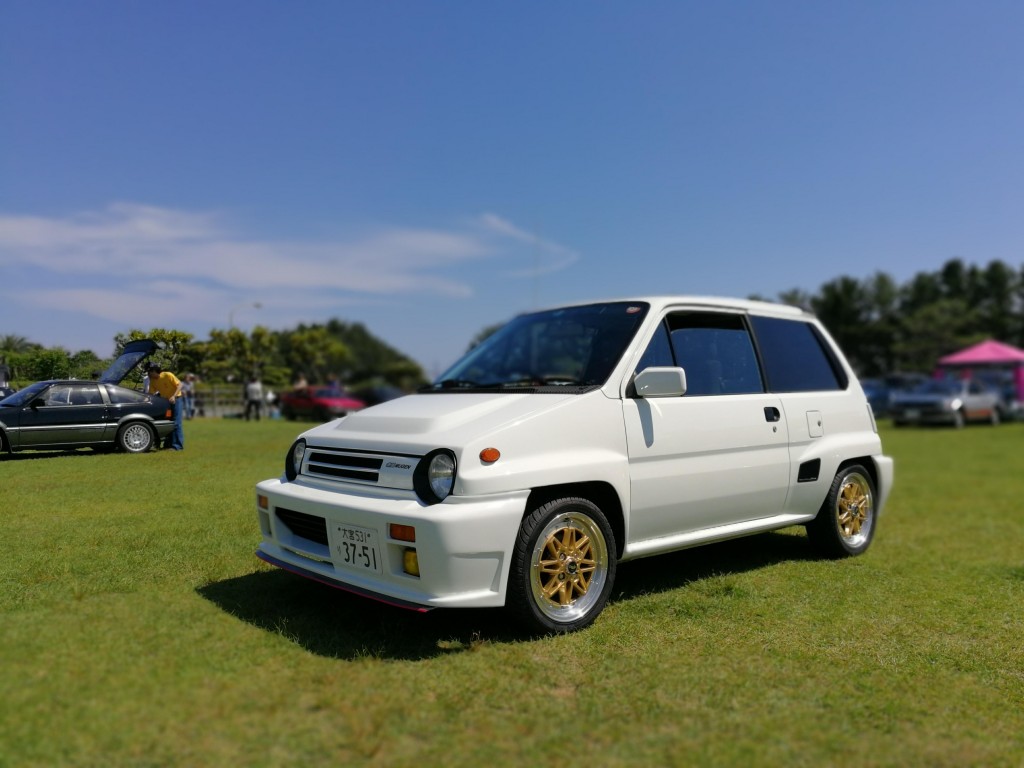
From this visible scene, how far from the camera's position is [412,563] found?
3.55 metres

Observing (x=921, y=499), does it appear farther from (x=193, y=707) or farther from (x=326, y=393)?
(x=326, y=393)

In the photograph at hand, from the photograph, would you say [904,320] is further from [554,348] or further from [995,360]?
[554,348]

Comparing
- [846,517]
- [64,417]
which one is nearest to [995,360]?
[846,517]

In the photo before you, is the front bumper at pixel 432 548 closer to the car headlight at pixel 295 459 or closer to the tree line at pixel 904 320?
the car headlight at pixel 295 459

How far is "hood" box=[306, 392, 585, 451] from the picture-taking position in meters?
3.83

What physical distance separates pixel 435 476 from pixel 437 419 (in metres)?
0.41

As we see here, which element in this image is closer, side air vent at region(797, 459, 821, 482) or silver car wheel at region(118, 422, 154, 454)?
silver car wheel at region(118, 422, 154, 454)

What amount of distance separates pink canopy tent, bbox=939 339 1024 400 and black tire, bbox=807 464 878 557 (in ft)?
99.6

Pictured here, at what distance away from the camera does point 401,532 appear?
3543mm

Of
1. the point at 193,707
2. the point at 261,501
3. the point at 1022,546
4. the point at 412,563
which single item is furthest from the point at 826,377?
the point at 193,707

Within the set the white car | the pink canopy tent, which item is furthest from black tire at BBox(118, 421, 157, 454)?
the pink canopy tent

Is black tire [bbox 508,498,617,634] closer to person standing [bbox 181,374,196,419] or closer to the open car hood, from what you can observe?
the open car hood

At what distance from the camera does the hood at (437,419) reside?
3830 mm

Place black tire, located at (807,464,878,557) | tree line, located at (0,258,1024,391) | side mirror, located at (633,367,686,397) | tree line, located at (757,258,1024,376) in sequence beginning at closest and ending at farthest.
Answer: side mirror, located at (633,367,686,397) < black tire, located at (807,464,878,557) < tree line, located at (0,258,1024,391) < tree line, located at (757,258,1024,376)
